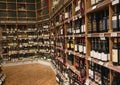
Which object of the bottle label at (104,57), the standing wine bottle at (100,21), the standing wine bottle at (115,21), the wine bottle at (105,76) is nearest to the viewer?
the standing wine bottle at (115,21)

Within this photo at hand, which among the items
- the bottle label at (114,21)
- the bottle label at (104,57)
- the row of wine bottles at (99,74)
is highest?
the bottle label at (114,21)

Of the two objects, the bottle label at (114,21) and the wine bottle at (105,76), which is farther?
the wine bottle at (105,76)

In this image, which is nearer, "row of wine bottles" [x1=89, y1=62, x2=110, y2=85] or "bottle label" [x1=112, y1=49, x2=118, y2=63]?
"bottle label" [x1=112, y1=49, x2=118, y2=63]

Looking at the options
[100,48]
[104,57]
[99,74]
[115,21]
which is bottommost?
[99,74]

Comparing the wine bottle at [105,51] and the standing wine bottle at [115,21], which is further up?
the standing wine bottle at [115,21]

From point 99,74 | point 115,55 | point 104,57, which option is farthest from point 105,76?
point 115,55

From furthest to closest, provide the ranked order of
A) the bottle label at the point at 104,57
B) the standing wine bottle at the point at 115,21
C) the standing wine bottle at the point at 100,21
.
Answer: the standing wine bottle at the point at 100,21
the bottle label at the point at 104,57
the standing wine bottle at the point at 115,21

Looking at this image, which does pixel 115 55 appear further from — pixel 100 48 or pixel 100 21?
pixel 100 21

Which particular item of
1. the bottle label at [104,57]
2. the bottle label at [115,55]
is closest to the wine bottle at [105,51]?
the bottle label at [104,57]

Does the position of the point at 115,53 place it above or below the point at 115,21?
below

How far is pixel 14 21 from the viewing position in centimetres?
954

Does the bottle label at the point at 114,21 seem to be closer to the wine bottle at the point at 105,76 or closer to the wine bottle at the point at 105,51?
the wine bottle at the point at 105,51

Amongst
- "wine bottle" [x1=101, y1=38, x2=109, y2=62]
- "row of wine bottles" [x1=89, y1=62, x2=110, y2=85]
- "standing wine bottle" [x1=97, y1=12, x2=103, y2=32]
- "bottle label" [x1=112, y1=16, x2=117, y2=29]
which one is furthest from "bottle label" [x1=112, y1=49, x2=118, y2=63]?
"standing wine bottle" [x1=97, y1=12, x2=103, y2=32]

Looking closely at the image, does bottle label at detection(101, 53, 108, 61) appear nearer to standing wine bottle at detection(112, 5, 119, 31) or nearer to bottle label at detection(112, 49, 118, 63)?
bottle label at detection(112, 49, 118, 63)
